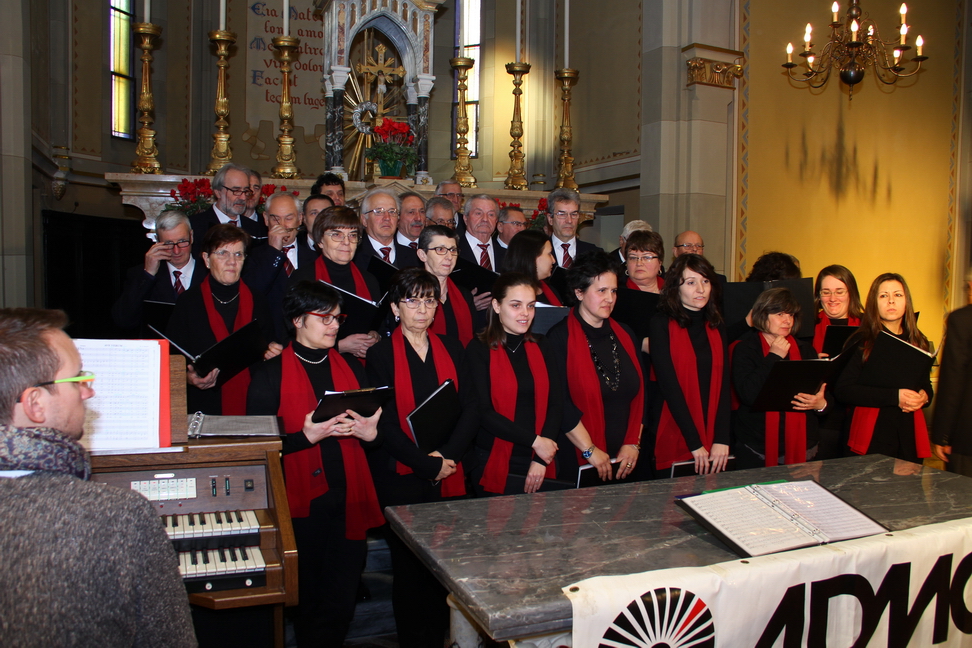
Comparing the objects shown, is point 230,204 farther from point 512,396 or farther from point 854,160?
point 854,160

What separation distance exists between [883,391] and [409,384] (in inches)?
89.9

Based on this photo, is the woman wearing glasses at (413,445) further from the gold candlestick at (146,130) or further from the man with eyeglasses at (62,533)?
the gold candlestick at (146,130)

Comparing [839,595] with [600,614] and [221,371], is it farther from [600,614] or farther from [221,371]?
[221,371]

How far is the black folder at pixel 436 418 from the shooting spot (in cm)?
276

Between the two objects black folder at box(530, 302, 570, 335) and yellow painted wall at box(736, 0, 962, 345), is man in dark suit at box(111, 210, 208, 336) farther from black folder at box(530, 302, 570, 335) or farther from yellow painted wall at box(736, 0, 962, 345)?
yellow painted wall at box(736, 0, 962, 345)

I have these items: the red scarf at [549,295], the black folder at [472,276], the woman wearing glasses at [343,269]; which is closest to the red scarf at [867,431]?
the red scarf at [549,295]

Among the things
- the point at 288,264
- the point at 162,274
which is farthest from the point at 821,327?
the point at 162,274

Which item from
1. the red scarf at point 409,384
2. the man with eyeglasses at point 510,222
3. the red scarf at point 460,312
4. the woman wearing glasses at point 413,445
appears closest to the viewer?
the woman wearing glasses at point 413,445

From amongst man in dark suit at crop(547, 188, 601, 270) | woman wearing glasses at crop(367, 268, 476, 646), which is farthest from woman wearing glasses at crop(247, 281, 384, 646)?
man in dark suit at crop(547, 188, 601, 270)

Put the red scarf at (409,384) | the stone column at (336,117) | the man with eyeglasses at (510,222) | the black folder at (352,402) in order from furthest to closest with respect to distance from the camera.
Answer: the stone column at (336,117) → the man with eyeglasses at (510,222) → the red scarf at (409,384) → the black folder at (352,402)

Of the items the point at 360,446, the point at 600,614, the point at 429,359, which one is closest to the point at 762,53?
the point at 429,359

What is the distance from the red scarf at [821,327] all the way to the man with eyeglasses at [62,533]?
3.58 m

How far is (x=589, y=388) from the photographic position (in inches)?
129

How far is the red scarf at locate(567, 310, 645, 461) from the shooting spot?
327 cm
